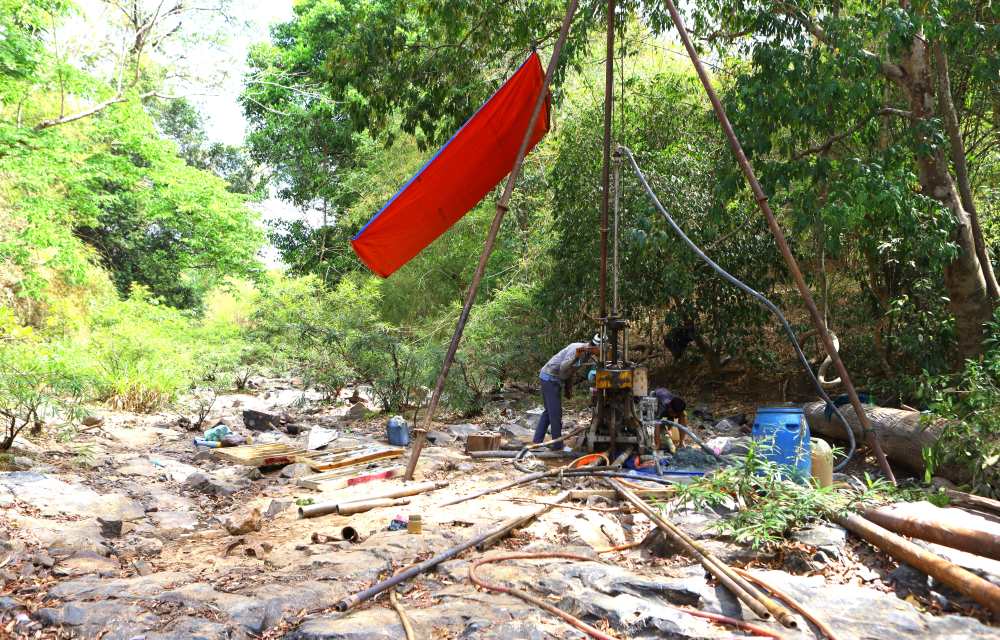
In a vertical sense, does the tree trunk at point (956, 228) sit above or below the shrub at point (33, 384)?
above

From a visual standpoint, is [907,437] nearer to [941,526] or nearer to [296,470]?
[941,526]

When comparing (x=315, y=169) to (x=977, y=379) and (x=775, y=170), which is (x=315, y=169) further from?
(x=977, y=379)

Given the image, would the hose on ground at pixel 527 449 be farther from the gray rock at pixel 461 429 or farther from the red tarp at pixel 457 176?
the red tarp at pixel 457 176

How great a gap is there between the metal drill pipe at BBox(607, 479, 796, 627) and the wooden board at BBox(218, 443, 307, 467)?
4424 millimetres

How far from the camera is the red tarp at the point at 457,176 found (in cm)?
639

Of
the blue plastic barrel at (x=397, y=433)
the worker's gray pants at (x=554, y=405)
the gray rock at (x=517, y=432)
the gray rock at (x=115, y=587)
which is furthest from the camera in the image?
the gray rock at (x=517, y=432)

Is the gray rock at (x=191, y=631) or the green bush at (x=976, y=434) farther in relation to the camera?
the green bush at (x=976, y=434)

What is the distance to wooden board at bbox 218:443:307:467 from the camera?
761 cm

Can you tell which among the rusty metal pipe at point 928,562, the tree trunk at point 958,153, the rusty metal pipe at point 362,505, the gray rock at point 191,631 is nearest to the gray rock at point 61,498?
the rusty metal pipe at point 362,505

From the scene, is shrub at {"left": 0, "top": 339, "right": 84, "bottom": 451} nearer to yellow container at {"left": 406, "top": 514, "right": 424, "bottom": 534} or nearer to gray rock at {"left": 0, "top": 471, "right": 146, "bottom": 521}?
gray rock at {"left": 0, "top": 471, "right": 146, "bottom": 521}

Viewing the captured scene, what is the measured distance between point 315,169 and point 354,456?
60.0 ft

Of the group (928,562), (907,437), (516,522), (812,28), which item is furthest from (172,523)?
(812,28)

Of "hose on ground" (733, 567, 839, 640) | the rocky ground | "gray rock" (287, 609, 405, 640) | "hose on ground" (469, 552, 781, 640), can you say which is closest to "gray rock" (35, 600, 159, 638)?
the rocky ground

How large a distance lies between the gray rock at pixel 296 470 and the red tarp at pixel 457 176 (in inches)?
86.5
